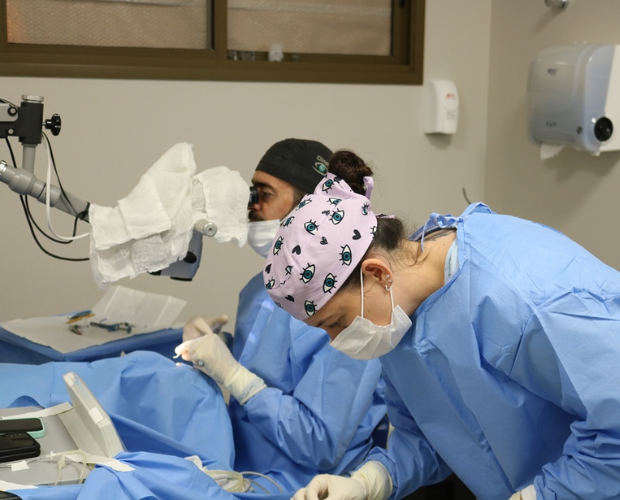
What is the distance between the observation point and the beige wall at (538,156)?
2.75 m

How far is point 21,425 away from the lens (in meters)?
1.37

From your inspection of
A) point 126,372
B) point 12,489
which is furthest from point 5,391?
point 12,489

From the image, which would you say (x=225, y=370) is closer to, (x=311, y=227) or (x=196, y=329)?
(x=196, y=329)

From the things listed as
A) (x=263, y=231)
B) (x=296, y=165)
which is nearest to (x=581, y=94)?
(x=296, y=165)

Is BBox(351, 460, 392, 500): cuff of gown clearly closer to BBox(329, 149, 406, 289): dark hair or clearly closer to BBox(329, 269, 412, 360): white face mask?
BBox(329, 269, 412, 360): white face mask

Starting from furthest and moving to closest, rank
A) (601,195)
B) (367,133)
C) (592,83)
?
(367,133), (601,195), (592,83)

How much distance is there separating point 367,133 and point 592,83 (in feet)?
3.29

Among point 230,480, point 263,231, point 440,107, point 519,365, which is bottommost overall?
point 230,480

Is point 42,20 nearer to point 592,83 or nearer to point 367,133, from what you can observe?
point 367,133

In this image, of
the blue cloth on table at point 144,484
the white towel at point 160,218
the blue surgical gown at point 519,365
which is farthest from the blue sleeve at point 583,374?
the white towel at point 160,218

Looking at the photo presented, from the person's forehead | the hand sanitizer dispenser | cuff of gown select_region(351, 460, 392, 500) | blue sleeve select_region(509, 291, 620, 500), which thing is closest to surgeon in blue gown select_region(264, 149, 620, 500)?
blue sleeve select_region(509, 291, 620, 500)

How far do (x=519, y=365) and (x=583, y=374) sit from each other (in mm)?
110

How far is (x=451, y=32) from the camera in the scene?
3326 mm

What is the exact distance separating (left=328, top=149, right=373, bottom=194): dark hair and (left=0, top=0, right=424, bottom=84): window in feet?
5.79
